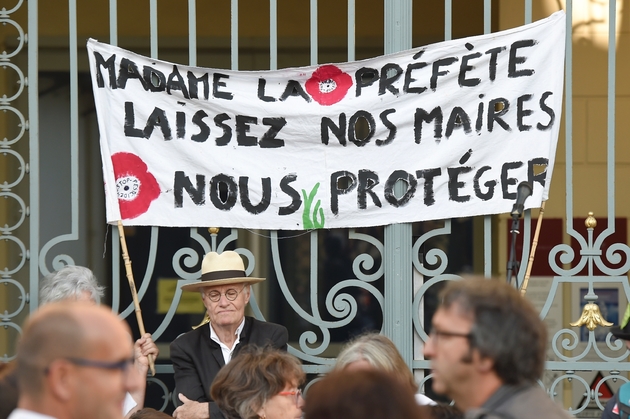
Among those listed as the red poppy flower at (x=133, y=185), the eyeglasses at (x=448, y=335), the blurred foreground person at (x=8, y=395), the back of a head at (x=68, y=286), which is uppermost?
the red poppy flower at (x=133, y=185)

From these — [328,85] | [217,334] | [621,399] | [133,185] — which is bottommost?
[621,399]

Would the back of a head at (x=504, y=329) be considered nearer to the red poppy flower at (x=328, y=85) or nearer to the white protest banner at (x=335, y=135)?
the white protest banner at (x=335, y=135)

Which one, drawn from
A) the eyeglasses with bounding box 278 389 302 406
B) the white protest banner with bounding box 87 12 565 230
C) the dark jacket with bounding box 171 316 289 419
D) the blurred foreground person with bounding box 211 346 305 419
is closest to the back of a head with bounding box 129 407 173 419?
the blurred foreground person with bounding box 211 346 305 419

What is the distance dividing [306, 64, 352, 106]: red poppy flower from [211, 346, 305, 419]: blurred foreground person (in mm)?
1435

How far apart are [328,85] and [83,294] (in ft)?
5.11

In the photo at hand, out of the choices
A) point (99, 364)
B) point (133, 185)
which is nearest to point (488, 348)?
point (99, 364)

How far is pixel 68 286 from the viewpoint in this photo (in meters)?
4.50

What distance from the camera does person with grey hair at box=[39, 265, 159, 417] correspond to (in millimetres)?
4457

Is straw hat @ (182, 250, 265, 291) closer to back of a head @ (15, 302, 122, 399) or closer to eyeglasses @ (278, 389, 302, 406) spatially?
eyeglasses @ (278, 389, 302, 406)

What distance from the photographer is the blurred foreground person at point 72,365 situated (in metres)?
2.12

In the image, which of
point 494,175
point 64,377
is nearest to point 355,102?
point 494,175

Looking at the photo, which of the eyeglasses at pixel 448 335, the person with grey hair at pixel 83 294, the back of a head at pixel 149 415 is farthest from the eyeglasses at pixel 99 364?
the person with grey hair at pixel 83 294

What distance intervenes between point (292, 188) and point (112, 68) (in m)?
1.09

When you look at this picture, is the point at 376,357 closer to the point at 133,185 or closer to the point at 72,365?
the point at 133,185
